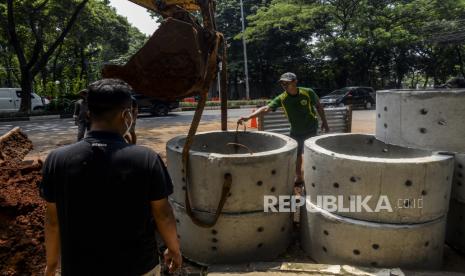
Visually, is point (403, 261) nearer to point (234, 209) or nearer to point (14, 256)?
point (234, 209)

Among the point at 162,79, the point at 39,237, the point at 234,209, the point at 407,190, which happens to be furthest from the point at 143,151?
the point at 39,237

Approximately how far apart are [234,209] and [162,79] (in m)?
1.30

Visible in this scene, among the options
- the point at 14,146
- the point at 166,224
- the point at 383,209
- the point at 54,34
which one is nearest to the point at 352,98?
the point at 14,146

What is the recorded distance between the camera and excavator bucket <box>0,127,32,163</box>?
6001 millimetres

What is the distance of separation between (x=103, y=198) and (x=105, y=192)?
0.03m

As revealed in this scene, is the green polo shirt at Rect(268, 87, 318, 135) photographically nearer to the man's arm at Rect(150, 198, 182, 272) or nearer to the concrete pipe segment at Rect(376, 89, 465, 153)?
the concrete pipe segment at Rect(376, 89, 465, 153)

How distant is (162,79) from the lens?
2.76 m

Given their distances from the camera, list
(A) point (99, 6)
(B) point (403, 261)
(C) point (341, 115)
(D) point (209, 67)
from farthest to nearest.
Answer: (A) point (99, 6), (C) point (341, 115), (B) point (403, 261), (D) point (209, 67)

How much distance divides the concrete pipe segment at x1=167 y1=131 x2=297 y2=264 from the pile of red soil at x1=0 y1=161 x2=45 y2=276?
1311 millimetres

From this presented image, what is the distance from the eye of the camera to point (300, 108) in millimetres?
5105

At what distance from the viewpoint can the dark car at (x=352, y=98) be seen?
19922 mm

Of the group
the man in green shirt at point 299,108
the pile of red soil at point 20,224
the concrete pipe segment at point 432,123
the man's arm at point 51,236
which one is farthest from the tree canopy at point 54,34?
the man's arm at point 51,236

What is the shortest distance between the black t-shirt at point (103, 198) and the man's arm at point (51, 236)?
0.27 ft

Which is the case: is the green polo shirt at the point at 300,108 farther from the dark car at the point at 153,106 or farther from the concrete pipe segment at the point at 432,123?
the dark car at the point at 153,106
